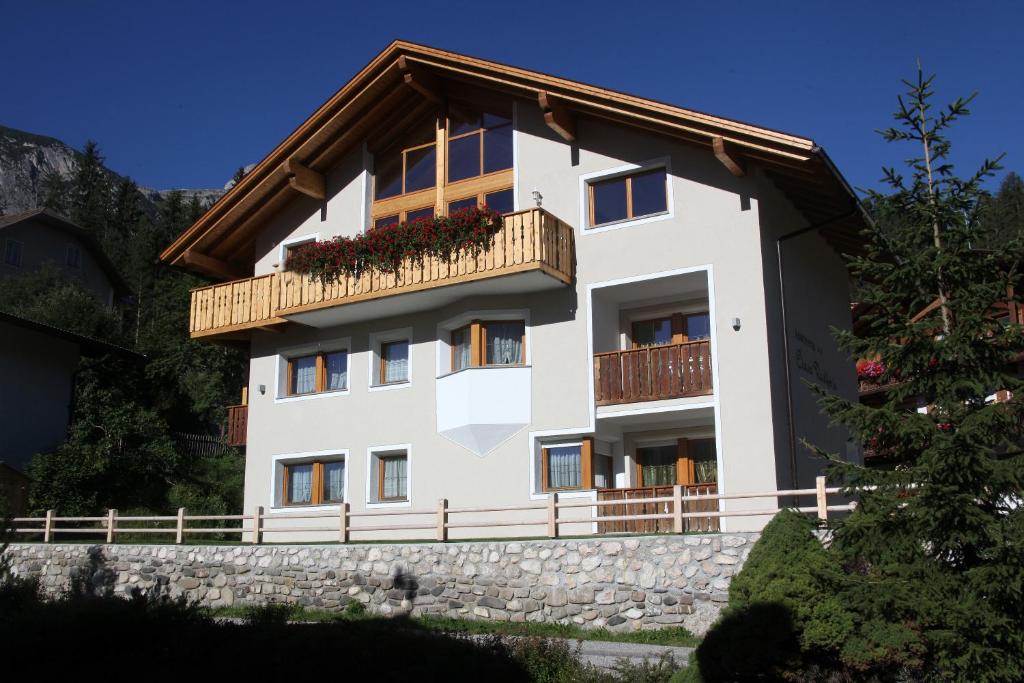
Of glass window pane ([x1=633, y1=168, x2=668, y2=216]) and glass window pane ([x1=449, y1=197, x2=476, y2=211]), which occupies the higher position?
glass window pane ([x1=449, y1=197, x2=476, y2=211])

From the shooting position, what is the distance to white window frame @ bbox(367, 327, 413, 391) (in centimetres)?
2199

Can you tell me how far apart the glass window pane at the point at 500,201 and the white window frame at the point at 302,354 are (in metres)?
4.48

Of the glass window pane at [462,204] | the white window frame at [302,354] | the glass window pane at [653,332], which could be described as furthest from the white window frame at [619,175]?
the white window frame at [302,354]

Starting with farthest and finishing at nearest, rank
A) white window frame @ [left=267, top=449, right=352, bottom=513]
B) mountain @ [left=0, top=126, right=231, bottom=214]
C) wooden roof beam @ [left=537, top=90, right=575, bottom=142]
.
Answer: mountain @ [left=0, top=126, right=231, bottom=214]
white window frame @ [left=267, top=449, right=352, bottom=513]
wooden roof beam @ [left=537, top=90, right=575, bottom=142]

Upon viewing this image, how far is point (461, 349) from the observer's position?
21.5 meters

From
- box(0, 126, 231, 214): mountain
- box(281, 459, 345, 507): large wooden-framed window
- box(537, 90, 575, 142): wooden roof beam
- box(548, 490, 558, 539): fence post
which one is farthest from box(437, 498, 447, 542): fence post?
box(0, 126, 231, 214): mountain

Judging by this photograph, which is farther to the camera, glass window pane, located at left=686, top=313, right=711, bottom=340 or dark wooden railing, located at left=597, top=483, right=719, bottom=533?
glass window pane, located at left=686, top=313, right=711, bottom=340

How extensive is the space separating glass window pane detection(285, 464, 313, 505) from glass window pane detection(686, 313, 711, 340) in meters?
9.16

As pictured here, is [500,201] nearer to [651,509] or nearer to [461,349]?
[461,349]

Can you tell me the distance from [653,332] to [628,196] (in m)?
2.79

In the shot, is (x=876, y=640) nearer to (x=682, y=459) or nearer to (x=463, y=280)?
(x=682, y=459)

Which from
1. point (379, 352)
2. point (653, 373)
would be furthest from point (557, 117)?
point (379, 352)

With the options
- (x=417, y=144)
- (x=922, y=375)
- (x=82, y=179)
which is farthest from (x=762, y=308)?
(x=82, y=179)

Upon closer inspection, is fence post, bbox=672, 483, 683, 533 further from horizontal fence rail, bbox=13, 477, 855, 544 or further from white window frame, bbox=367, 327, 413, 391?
white window frame, bbox=367, 327, 413, 391
